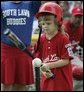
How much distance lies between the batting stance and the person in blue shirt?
115 cm

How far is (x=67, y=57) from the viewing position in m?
3.76

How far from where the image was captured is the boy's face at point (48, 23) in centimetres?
370

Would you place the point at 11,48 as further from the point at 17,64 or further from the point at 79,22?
the point at 79,22

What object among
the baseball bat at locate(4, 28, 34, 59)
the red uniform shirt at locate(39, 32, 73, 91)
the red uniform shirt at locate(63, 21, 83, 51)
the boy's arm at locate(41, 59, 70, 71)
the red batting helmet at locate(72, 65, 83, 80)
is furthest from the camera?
the red uniform shirt at locate(63, 21, 83, 51)

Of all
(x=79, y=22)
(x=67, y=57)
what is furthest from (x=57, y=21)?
(x=79, y=22)

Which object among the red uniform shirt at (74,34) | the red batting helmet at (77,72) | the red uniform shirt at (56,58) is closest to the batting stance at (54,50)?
the red uniform shirt at (56,58)

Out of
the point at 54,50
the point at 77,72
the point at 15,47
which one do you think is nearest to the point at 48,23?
the point at 54,50

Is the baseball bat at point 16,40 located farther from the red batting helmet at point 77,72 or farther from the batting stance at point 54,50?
the red batting helmet at point 77,72

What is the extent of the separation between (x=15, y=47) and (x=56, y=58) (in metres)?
1.26

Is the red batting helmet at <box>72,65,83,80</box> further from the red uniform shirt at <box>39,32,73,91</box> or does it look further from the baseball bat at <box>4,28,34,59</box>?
the baseball bat at <box>4,28,34,59</box>

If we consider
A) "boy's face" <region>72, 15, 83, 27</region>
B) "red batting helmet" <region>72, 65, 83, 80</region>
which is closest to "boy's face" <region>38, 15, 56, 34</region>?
"red batting helmet" <region>72, 65, 83, 80</region>

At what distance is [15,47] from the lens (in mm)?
5016

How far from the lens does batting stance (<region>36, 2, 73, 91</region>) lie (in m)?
3.75

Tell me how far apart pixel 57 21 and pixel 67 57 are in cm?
32
